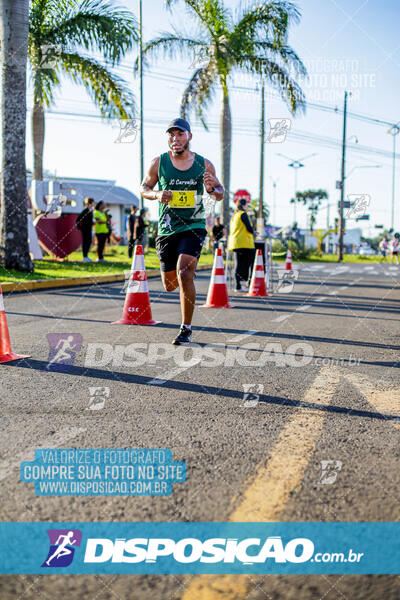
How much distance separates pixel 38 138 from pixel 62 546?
19.4 m

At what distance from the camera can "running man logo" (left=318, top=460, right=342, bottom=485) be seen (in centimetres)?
243

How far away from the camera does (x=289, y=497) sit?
2287mm

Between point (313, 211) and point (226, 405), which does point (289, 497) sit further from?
point (313, 211)

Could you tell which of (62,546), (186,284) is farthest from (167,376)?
(62,546)

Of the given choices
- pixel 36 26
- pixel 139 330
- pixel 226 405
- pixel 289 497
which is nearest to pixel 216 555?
pixel 289 497

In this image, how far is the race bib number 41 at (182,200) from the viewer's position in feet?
18.9

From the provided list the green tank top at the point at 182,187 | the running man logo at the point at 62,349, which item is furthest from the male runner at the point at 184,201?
the running man logo at the point at 62,349

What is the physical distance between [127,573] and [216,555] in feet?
0.91

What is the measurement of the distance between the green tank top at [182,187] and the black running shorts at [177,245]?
5 centimetres

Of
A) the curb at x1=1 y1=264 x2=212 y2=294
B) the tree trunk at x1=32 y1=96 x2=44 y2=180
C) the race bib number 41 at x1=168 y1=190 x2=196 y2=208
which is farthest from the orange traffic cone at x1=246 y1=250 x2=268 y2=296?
the tree trunk at x1=32 y1=96 x2=44 y2=180

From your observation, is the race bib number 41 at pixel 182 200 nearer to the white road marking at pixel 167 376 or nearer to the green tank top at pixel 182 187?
the green tank top at pixel 182 187

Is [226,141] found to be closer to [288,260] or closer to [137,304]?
[288,260]

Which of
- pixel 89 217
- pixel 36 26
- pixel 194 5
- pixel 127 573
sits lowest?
pixel 127 573

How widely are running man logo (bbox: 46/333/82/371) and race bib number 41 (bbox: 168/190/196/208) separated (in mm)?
1575
